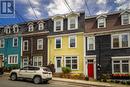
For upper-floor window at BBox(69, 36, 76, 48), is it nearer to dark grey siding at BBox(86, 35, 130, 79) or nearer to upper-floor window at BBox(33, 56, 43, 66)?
dark grey siding at BBox(86, 35, 130, 79)

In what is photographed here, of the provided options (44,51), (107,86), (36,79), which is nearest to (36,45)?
(44,51)

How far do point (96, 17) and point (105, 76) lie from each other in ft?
27.9

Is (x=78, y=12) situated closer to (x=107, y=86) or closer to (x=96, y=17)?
(x=96, y=17)

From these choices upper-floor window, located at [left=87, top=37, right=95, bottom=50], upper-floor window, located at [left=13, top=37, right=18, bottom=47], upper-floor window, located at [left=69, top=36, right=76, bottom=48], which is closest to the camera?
upper-floor window, located at [left=87, top=37, right=95, bottom=50]

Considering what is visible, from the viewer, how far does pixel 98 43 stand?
97.8ft

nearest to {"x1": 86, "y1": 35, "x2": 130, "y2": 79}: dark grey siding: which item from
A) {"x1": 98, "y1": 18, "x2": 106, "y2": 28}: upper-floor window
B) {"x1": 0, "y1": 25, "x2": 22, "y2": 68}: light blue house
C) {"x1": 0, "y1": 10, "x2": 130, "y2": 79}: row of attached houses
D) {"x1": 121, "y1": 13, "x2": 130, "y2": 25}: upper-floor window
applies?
{"x1": 0, "y1": 10, "x2": 130, "y2": 79}: row of attached houses

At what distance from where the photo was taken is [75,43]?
3195 centimetres

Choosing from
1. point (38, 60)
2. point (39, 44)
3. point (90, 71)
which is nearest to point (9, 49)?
point (39, 44)

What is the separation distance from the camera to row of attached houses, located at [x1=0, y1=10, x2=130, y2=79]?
2839 centimetres

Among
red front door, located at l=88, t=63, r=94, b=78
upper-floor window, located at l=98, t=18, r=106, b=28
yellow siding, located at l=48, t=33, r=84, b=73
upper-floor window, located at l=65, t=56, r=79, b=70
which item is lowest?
red front door, located at l=88, t=63, r=94, b=78

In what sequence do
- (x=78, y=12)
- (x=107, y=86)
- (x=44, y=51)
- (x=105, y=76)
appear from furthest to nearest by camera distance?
1. (x=44, y=51)
2. (x=78, y=12)
3. (x=105, y=76)
4. (x=107, y=86)

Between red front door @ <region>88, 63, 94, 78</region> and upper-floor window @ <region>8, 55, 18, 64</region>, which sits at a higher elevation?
upper-floor window @ <region>8, 55, 18, 64</region>

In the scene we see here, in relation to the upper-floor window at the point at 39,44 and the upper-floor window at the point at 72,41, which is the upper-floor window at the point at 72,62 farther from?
the upper-floor window at the point at 39,44

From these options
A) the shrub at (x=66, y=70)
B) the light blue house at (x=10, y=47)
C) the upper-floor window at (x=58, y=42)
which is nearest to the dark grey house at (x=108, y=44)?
the shrub at (x=66, y=70)
